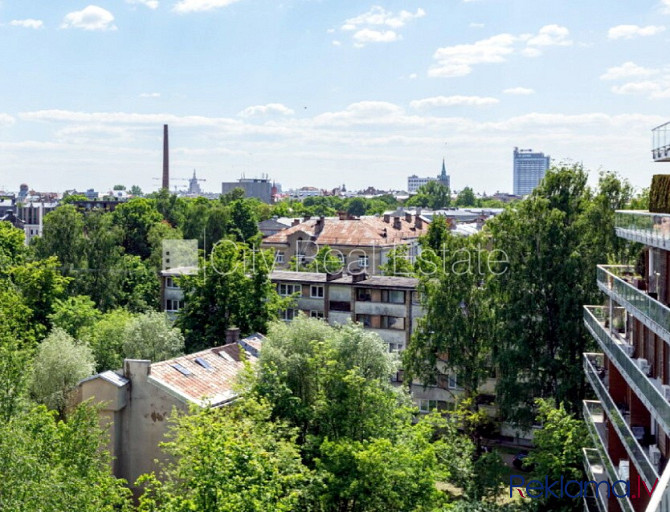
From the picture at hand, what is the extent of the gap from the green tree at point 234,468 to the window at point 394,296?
20.7 metres

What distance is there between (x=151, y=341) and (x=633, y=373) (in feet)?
93.9

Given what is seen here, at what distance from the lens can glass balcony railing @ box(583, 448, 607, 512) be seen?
25.2 m

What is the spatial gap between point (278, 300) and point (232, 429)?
2164 cm

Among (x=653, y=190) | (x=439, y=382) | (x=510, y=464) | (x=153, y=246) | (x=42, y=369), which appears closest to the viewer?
(x=653, y=190)

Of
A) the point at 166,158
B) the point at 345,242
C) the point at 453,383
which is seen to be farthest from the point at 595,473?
the point at 166,158

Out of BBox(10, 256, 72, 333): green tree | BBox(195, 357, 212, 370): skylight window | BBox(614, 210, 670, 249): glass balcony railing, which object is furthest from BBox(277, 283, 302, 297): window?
BBox(614, 210, 670, 249): glass balcony railing

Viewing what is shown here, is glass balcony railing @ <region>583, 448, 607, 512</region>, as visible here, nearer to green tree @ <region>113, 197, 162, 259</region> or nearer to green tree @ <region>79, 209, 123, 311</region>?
green tree @ <region>79, 209, 123, 311</region>

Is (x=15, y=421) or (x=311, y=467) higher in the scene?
(x=15, y=421)

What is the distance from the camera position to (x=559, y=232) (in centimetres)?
3925

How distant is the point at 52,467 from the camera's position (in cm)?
2259

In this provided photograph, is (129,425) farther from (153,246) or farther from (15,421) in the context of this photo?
(153,246)

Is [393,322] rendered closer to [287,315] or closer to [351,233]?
[287,315]

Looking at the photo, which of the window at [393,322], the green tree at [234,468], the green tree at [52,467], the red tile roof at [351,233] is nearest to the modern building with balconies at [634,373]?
the green tree at [234,468]

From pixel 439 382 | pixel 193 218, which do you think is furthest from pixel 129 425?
pixel 193 218
